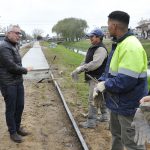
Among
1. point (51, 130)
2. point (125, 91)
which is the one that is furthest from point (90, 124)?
point (125, 91)

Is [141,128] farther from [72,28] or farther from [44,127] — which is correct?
[72,28]

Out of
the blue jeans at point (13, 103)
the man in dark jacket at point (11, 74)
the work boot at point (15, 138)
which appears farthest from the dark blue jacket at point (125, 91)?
the work boot at point (15, 138)

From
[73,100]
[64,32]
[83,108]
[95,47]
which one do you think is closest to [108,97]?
[95,47]

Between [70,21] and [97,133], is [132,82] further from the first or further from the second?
[70,21]

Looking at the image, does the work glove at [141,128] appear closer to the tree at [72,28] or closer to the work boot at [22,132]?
the work boot at [22,132]

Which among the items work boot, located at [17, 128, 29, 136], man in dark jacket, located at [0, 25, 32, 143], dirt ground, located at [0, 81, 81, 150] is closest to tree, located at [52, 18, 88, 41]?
dirt ground, located at [0, 81, 81, 150]

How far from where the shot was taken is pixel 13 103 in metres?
6.88

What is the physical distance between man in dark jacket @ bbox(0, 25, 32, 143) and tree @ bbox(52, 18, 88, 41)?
368ft

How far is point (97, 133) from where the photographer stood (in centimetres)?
765

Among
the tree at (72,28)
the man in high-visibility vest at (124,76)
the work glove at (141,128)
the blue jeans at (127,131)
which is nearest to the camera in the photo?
the work glove at (141,128)

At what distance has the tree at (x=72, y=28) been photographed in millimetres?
119500

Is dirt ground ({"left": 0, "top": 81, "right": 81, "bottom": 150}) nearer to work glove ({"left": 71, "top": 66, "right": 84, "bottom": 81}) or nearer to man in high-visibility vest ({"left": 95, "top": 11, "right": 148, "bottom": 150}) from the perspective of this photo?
work glove ({"left": 71, "top": 66, "right": 84, "bottom": 81})

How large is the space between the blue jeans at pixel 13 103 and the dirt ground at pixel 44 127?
1.32 ft

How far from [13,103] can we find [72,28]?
370 feet
